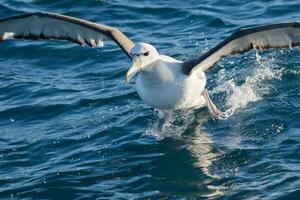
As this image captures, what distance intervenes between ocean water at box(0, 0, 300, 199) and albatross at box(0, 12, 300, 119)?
2.10 ft

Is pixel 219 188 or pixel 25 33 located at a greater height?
pixel 25 33

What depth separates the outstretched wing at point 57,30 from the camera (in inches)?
485

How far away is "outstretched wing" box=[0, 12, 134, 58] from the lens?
485 inches

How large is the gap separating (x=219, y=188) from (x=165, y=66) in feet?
7.26

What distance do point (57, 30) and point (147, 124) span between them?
198cm

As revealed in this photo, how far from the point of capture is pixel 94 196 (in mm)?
10148

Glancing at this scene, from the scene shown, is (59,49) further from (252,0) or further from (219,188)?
(219,188)

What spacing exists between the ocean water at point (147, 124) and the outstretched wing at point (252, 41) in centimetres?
108

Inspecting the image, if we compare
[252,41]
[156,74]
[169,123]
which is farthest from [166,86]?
[252,41]

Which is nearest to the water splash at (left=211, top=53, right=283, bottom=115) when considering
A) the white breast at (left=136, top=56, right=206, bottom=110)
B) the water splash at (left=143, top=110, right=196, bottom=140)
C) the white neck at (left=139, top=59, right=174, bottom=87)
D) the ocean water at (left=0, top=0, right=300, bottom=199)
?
the ocean water at (left=0, top=0, right=300, bottom=199)

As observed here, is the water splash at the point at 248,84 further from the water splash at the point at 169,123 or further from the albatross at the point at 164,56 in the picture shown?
the water splash at the point at 169,123

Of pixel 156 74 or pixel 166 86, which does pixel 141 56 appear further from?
pixel 166 86

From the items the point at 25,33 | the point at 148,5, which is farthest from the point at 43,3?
the point at 25,33

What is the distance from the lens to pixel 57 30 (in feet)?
42.0
